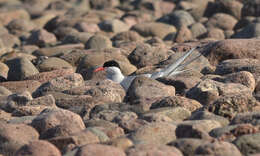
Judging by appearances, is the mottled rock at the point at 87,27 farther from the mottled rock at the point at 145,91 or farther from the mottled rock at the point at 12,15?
the mottled rock at the point at 145,91

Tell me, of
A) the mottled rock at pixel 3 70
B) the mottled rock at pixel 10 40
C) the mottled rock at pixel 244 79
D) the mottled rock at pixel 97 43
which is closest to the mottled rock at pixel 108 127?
the mottled rock at pixel 244 79

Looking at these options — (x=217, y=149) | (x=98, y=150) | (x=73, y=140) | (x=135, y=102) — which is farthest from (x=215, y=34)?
(x=98, y=150)

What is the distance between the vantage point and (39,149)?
479 centimetres

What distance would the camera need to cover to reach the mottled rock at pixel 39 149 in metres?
4.78

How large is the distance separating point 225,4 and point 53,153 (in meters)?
10.9

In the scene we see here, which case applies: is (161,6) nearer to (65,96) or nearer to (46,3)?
(46,3)

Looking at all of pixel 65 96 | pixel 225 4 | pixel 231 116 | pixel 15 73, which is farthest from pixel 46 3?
pixel 231 116

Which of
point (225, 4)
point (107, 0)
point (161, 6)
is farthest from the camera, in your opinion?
point (107, 0)

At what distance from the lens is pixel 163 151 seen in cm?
454

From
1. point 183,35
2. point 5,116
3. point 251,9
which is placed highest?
point 251,9

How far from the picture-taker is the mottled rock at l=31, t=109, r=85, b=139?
17.7 ft

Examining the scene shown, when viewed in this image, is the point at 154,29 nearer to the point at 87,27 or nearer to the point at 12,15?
the point at 87,27

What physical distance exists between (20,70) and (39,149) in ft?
14.3

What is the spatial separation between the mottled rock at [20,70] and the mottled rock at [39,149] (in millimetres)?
4173
